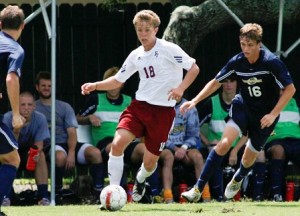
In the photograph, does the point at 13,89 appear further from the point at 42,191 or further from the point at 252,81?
the point at 42,191

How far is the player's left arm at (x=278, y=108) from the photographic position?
10.6 m

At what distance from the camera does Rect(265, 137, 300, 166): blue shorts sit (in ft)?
44.7

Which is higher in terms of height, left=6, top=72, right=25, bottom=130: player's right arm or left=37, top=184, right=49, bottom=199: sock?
left=6, top=72, right=25, bottom=130: player's right arm

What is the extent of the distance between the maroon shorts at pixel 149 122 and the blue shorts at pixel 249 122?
76 centimetres

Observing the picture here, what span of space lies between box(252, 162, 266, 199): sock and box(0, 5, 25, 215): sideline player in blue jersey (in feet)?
16.4

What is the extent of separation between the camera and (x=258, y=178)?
13.5 m

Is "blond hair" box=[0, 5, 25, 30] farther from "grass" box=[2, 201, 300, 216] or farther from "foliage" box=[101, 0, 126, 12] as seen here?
"foliage" box=[101, 0, 126, 12]

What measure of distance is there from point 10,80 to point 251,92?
3344 millimetres

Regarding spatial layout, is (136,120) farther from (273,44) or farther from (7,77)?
(273,44)

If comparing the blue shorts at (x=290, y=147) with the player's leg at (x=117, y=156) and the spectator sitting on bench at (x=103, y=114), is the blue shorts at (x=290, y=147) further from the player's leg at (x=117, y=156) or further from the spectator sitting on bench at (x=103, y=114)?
the player's leg at (x=117, y=156)

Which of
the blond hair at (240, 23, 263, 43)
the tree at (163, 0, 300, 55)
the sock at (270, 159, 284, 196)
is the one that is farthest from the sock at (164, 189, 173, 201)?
the blond hair at (240, 23, 263, 43)

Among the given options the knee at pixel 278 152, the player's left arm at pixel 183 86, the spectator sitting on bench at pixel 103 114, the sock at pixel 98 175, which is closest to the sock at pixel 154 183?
the sock at pixel 98 175

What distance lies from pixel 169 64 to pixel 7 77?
104 inches

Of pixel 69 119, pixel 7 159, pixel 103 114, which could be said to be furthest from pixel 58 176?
pixel 7 159
